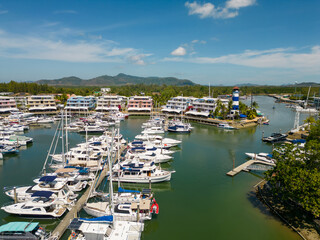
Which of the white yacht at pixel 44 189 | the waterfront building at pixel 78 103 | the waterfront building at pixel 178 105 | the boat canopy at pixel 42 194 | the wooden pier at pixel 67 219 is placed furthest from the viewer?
the waterfront building at pixel 78 103

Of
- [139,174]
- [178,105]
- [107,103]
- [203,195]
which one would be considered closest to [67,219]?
[139,174]

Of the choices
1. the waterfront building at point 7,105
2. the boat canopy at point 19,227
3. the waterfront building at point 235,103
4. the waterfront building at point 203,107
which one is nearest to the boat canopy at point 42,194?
the boat canopy at point 19,227

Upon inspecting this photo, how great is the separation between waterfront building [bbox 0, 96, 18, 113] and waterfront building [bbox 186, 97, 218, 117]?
225 feet

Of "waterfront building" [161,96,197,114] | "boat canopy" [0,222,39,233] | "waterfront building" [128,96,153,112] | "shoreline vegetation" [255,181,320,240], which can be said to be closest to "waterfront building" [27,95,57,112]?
"waterfront building" [128,96,153,112]

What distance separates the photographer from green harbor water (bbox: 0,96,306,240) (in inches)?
760

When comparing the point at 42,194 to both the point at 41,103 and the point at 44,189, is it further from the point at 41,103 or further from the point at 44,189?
the point at 41,103

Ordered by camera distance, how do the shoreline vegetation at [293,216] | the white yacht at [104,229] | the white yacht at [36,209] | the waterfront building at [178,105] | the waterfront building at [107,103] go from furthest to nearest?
1. the waterfront building at [107,103]
2. the waterfront building at [178,105]
3. the white yacht at [36,209]
4. the shoreline vegetation at [293,216]
5. the white yacht at [104,229]

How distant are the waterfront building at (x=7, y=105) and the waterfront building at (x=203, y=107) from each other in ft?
225

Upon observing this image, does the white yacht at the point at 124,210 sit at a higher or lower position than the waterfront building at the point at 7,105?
lower

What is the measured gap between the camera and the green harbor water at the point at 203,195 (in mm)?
19312

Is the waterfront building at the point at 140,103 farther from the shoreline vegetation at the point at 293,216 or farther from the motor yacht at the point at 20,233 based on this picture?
the motor yacht at the point at 20,233

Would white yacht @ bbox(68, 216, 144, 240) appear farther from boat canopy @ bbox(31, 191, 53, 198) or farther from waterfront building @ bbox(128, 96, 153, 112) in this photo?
waterfront building @ bbox(128, 96, 153, 112)

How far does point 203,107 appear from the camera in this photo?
80.8 m

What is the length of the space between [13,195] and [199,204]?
20.1 meters
